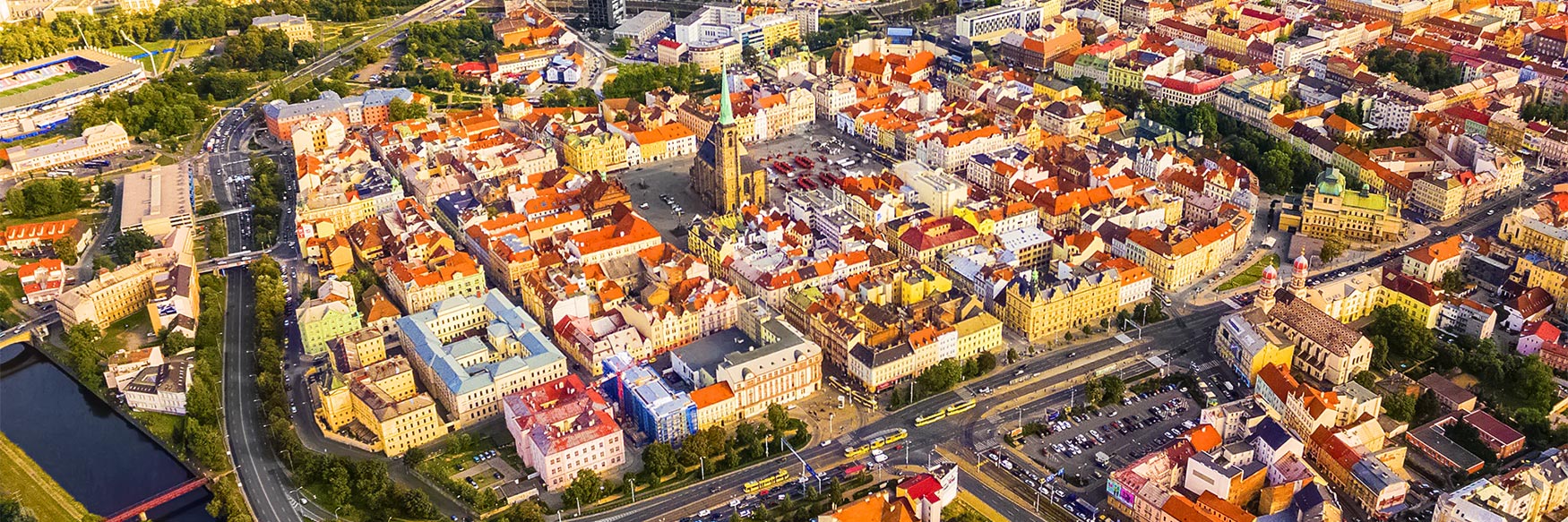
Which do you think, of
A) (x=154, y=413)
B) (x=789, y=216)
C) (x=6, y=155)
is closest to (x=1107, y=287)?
(x=789, y=216)

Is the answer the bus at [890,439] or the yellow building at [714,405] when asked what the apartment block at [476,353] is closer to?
the yellow building at [714,405]

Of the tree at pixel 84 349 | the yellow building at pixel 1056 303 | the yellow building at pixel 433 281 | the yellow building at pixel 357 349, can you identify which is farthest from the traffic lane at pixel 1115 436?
the tree at pixel 84 349

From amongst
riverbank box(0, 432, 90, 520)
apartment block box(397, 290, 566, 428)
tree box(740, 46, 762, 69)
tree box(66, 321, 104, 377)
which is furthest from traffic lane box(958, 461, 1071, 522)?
tree box(740, 46, 762, 69)

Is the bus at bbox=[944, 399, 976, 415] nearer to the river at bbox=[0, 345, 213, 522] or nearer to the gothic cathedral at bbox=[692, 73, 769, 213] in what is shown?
the gothic cathedral at bbox=[692, 73, 769, 213]

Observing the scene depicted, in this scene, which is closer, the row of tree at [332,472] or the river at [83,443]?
the row of tree at [332,472]

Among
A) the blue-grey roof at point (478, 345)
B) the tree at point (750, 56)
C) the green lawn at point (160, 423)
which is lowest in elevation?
the green lawn at point (160, 423)

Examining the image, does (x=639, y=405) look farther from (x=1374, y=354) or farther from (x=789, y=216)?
(x=1374, y=354)
